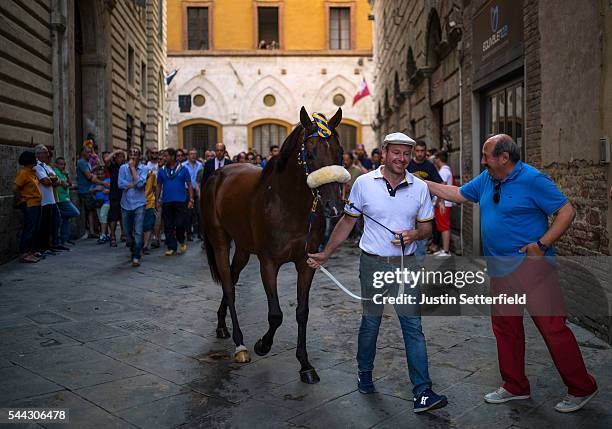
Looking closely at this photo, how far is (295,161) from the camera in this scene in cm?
486

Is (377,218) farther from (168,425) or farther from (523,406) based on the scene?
(168,425)

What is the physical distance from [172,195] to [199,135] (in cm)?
2602

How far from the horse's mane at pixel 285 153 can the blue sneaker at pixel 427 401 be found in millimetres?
2004

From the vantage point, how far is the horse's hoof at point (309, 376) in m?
4.57

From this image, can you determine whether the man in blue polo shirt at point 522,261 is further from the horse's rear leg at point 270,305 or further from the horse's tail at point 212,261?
the horse's tail at point 212,261

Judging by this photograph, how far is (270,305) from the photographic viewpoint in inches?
195

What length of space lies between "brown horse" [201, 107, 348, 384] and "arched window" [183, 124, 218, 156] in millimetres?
31673

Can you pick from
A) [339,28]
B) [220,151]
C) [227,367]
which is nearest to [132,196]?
[220,151]

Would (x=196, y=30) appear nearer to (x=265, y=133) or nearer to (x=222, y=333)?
(x=265, y=133)

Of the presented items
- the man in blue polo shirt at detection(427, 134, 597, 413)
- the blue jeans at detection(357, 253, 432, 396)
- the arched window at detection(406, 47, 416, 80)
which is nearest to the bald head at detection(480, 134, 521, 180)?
the man in blue polo shirt at detection(427, 134, 597, 413)

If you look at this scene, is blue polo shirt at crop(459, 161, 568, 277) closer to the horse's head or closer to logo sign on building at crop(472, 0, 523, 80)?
the horse's head

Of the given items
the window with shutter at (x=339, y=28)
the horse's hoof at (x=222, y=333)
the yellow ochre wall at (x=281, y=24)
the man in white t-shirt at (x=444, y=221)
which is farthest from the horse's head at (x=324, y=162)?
the window with shutter at (x=339, y=28)

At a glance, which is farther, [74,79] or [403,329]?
[74,79]

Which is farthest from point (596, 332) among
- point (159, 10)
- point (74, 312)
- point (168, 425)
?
point (159, 10)
